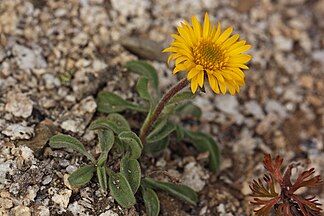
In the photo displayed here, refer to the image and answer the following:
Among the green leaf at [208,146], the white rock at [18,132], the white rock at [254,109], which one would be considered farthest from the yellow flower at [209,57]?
the white rock at [254,109]

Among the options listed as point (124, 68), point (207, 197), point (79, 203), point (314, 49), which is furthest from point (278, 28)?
point (79, 203)

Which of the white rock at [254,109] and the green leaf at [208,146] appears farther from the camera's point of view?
the white rock at [254,109]

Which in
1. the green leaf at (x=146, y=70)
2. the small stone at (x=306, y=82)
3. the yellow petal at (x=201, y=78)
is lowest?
the yellow petal at (x=201, y=78)

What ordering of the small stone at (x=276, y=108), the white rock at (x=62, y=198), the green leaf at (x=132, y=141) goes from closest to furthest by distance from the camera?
the white rock at (x=62, y=198) → the green leaf at (x=132, y=141) → the small stone at (x=276, y=108)

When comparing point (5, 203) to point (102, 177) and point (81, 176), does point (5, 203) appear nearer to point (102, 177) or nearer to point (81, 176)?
point (81, 176)

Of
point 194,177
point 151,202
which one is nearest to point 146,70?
point 194,177

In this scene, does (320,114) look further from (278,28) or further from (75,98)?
(75,98)

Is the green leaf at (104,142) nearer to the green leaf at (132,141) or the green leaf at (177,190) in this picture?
the green leaf at (132,141)
